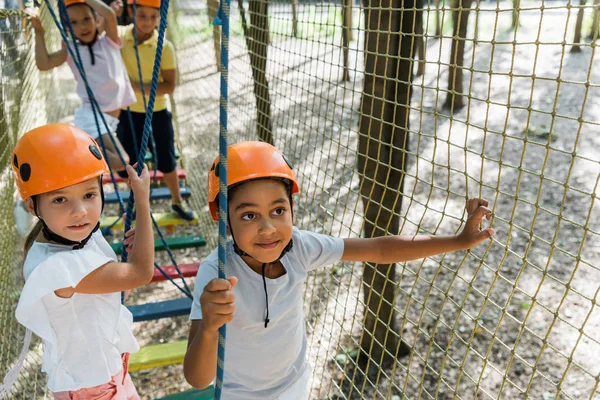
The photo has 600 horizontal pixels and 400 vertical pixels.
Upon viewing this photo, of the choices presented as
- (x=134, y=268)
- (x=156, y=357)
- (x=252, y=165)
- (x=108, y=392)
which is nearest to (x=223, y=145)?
(x=252, y=165)

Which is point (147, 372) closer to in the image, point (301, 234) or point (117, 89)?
point (117, 89)

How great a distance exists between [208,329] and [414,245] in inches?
24.5

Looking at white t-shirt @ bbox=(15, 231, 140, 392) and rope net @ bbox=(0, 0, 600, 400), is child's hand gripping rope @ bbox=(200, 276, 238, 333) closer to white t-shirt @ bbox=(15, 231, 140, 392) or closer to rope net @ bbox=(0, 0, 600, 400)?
white t-shirt @ bbox=(15, 231, 140, 392)

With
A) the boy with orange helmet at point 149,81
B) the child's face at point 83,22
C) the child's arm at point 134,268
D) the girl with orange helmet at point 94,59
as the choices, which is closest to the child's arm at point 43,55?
the girl with orange helmet at point 94,59

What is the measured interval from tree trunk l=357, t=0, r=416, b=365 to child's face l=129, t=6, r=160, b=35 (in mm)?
1388

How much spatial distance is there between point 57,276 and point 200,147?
12.3ft

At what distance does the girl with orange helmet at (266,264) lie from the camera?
1.21 meters

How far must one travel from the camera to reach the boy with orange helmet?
119 inches

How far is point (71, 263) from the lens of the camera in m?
1.23

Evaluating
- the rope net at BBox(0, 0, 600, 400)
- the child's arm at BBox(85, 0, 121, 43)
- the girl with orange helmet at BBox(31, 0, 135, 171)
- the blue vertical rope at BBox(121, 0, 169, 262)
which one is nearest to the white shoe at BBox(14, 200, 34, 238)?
the rope net at BBox(0, 0, 600, 400)

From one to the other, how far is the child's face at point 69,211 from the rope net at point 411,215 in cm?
82

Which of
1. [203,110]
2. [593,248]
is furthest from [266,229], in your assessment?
[203,110]

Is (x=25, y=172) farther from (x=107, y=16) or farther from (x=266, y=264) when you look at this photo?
(x=107, y=16)

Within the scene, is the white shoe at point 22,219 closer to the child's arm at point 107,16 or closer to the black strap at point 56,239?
the child's arm at point 107,16
